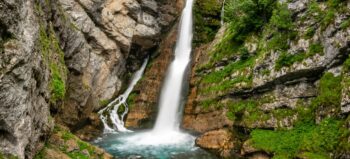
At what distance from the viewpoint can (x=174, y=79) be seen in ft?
98.0

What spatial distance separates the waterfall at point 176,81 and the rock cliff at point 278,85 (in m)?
1.15

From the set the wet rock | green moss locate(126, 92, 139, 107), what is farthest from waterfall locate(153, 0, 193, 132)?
green moss locate(126, 92, 139, 107)

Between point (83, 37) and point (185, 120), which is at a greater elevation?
point (83, 37)

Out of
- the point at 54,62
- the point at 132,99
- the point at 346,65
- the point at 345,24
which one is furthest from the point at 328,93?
the point at 132,99

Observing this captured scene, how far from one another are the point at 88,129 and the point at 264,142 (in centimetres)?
1324

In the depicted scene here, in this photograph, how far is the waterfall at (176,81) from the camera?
26986 mm

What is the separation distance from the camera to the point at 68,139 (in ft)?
53.5

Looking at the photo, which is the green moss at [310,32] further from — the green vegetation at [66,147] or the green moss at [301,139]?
the green vegetation at [66,147]

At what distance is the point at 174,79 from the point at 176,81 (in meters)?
0.35

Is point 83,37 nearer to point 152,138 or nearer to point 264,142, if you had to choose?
point 152,138

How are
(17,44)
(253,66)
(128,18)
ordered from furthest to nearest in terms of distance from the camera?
(128,18) → (253,66) → (17,44)

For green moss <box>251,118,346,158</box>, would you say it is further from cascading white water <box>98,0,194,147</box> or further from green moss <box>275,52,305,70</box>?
cascading white water <box>98,0,194,147</box>

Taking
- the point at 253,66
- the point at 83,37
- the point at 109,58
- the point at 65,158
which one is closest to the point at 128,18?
the point at 109,58

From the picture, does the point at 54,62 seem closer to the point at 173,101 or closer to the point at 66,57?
the point at 66,57
